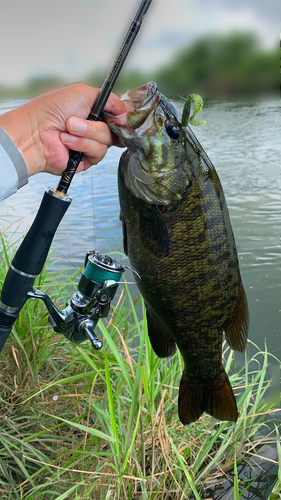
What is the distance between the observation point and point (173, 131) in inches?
47.3

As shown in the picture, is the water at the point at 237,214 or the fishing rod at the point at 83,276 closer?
the fishing rod at the point at 83,276

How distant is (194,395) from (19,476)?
48.5 inches

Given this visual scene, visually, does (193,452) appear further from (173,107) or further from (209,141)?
(209,141)

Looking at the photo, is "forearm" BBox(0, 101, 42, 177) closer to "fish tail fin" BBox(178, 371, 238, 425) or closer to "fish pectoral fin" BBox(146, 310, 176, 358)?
"fish pectoral fin" BBox(146, 310, 176, 358)

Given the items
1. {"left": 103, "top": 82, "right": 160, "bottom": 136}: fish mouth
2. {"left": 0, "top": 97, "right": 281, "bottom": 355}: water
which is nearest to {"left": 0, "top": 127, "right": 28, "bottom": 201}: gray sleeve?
{"left": 103, "top": 82, "right": 160, "bottom": 136}: fish mouth

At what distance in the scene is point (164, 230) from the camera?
1.19 m

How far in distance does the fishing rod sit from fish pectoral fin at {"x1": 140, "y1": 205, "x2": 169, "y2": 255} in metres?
0.12

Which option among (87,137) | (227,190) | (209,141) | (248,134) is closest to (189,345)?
(87,137)

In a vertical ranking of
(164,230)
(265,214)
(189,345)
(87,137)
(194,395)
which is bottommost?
(265,214)

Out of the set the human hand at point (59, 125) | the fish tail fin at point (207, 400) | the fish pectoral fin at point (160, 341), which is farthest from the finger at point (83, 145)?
the fish tail fin at point (207, 400)

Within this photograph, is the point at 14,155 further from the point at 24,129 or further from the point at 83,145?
the point at 83,145

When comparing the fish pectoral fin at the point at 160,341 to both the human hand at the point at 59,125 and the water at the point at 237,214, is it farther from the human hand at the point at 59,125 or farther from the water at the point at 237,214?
the water at the point at 237,214

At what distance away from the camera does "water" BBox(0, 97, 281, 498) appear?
594 centimetres

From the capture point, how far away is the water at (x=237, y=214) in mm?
5941
